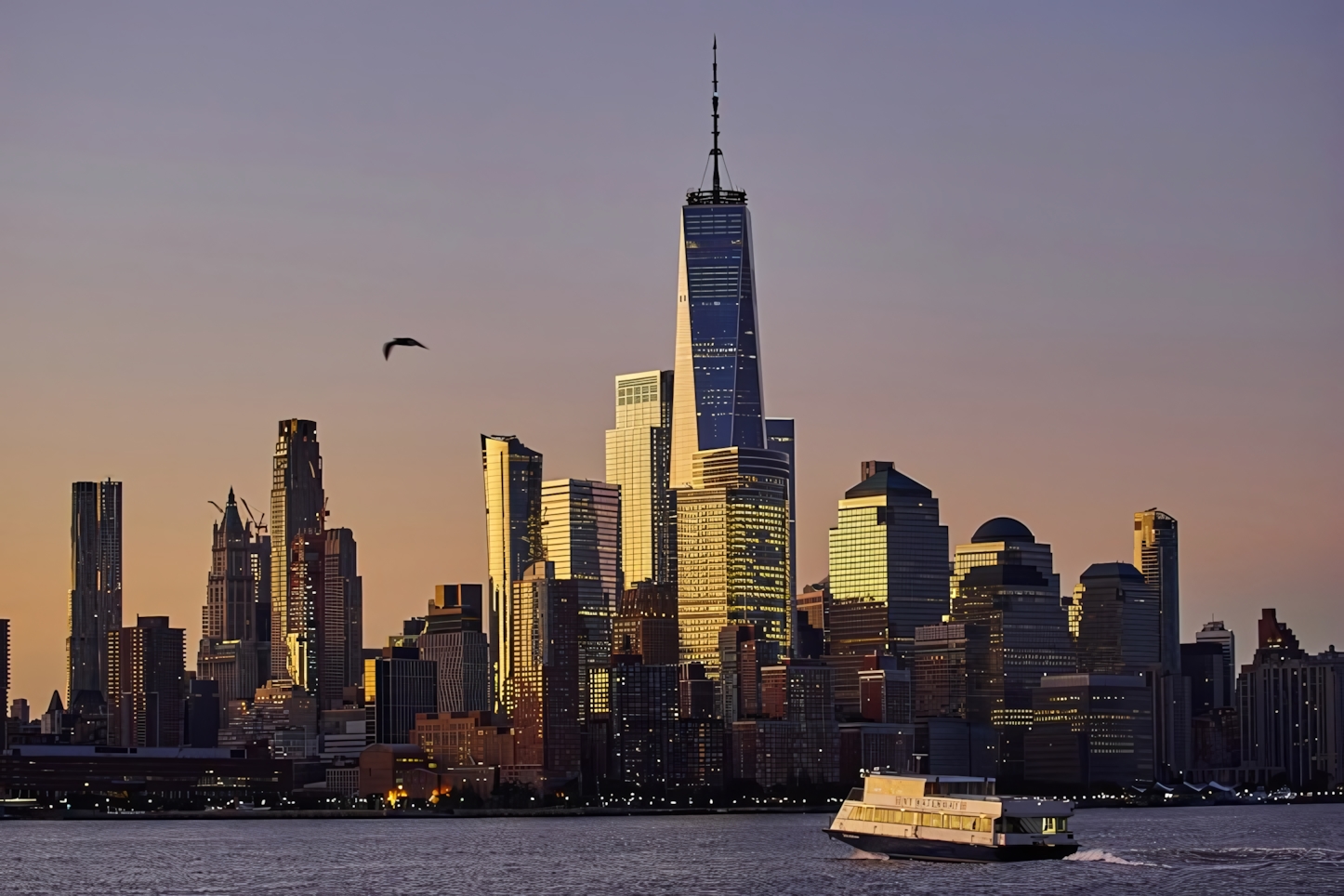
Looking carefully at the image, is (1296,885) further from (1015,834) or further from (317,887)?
(317,887)

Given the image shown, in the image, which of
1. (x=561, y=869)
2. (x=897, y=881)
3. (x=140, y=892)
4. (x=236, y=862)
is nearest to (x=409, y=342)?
(x=897, y=881)

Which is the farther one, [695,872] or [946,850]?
[695,872]

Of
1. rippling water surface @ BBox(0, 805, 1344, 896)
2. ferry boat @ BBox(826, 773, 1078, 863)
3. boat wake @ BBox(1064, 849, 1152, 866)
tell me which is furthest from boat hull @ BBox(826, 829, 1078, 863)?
boat wake @ BBox(1064, 849, 1152, 866)

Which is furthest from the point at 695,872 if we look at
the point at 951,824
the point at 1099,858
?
the point at 1099,858

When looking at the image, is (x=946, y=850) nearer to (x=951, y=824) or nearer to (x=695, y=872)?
(x=951, y=824)

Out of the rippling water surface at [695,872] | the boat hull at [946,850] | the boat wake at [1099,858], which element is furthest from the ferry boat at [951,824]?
the boat wake at [1099,858]

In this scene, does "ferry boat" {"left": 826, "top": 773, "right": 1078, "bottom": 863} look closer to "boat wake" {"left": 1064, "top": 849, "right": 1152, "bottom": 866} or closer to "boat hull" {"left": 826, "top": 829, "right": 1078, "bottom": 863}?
"boat hull" {"left": 826, "top": 829, "right": 1078, "bottom": 863}

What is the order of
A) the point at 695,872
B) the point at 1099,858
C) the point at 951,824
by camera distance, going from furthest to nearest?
the point at 1099,858
the point at 695,872
the point at 951,824
